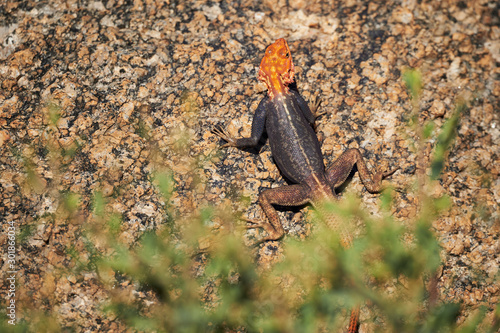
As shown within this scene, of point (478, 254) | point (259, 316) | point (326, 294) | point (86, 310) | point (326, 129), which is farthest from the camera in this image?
point (326, 129)

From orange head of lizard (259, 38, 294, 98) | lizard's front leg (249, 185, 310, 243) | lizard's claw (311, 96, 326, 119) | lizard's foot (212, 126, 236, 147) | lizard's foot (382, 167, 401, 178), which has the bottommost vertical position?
lizard's foot (382, 167, 401, 178)

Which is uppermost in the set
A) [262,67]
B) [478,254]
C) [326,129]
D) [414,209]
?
[262,67]

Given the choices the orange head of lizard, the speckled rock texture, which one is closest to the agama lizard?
the orange head of lizard

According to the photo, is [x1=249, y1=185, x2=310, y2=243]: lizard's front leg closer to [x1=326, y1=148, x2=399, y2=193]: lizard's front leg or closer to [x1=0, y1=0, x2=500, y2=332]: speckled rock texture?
[x1=0, y1=0, x2=500, y2=332]: speckled rock texture

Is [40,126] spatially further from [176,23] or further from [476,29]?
[476,29]

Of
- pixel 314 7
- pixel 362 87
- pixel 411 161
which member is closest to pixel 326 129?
pixel 362 87

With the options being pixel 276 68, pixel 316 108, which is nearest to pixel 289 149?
pixel 316 108
